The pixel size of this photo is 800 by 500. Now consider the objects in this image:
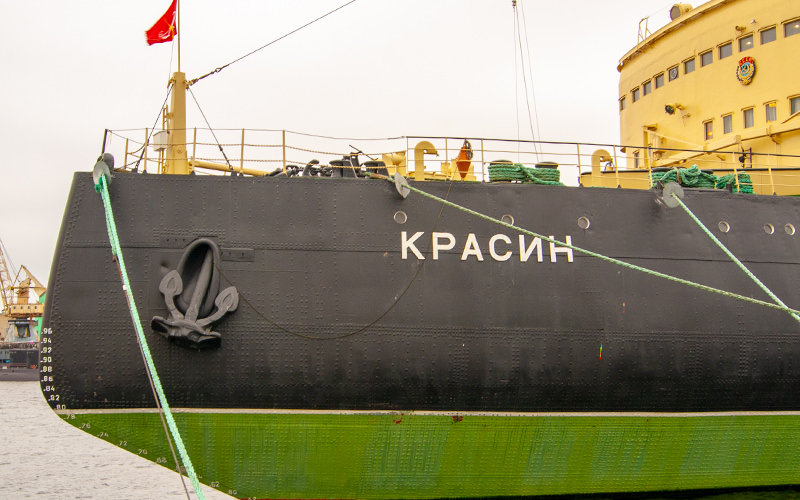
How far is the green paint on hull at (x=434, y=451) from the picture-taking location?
10070mm

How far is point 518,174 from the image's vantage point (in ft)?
39.0

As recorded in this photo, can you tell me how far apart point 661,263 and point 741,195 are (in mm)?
2205

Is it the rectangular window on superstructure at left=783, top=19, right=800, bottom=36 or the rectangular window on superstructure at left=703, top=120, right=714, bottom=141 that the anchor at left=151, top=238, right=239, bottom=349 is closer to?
the rectangular window on superstructure at left=703, top=120, right=714, bottom=141

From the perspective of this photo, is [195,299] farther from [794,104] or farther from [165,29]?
[794,104]

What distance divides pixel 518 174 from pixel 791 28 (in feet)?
27.6

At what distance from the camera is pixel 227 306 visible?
1009 centimetres

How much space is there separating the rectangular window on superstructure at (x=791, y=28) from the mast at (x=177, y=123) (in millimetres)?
13072

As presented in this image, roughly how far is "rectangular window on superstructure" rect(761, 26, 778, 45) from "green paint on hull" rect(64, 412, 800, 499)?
916 cm

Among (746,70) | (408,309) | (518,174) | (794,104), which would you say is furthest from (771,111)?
(408,309)

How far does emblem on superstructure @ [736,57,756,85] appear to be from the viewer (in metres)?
15.6

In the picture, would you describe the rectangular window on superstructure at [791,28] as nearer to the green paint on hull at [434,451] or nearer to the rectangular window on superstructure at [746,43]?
the rectangular window on superstructure at [746,43]

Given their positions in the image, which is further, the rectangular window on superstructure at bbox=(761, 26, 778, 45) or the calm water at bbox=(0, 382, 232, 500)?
the calm water at bbox=(0, 382, 232, 500)

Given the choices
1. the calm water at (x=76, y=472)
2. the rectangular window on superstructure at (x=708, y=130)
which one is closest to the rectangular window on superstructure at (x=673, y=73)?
the rectangular window on superstructure at (x=708, y=130)

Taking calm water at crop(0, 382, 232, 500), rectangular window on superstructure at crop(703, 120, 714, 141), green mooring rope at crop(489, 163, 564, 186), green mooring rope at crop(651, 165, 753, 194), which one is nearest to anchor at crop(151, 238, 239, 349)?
green mooring rope at crop(489, 163, 564, 186)
